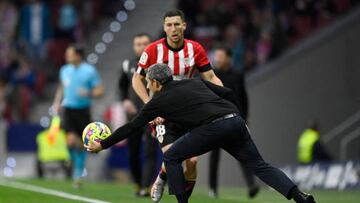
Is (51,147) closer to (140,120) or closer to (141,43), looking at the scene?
(141,43)

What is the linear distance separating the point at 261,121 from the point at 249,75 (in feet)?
3.39

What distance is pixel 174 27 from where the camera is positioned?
13586mm

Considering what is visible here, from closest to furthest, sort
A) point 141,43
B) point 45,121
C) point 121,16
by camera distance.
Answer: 1. point 141,43
2. point 45,121
3. point 121,16

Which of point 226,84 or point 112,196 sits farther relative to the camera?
point 226,84

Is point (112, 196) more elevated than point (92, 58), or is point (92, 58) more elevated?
point (112, 196)

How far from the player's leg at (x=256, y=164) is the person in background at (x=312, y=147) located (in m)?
12.5

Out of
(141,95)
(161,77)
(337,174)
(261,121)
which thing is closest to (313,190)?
(337,174)

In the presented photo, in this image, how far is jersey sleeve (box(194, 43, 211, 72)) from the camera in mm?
13883

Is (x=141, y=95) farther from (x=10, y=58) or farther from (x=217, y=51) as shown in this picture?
(x=10, y=58)

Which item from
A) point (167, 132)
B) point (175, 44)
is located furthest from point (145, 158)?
point (175, 44)

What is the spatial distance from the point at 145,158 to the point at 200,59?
9.16ft

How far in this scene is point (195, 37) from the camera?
2722cm

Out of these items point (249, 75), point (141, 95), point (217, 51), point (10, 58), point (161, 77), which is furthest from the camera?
point (10, 58)

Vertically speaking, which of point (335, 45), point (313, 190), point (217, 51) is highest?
point (217, 51)
